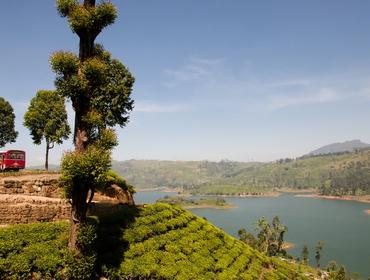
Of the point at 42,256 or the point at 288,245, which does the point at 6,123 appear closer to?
the point at 42,256

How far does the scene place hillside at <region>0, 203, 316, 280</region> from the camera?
2217cm

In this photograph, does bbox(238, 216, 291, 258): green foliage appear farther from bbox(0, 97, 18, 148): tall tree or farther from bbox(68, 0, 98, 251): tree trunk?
bbox(68, 0, 98, 251): tree trunk

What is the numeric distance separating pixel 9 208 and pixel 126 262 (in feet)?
31.6

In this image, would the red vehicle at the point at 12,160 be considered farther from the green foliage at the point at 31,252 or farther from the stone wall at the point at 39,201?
the green foliage at the point at 31,252

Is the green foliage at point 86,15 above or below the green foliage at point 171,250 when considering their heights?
above

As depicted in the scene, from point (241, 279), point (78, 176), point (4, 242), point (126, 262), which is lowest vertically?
point (241, 279)

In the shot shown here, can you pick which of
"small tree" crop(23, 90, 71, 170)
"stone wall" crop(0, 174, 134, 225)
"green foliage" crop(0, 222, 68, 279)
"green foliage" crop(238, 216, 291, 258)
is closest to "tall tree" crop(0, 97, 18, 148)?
"small tree" crop(23, 90, 71, 170)

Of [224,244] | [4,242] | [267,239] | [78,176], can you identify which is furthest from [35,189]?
[267,239]

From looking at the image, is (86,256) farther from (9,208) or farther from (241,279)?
(241,279)

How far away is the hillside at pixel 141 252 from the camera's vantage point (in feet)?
72.7

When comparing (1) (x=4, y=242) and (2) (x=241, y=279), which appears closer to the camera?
(1) (x=4, y=242)

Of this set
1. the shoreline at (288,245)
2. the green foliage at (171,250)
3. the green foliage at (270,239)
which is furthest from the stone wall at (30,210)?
the shoreline at (288,245)

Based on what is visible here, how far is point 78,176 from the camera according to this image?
73.2 feet

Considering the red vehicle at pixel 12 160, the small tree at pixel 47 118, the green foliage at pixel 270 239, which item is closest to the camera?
the red vehicle at pixel 12 160
